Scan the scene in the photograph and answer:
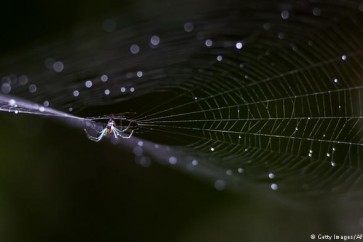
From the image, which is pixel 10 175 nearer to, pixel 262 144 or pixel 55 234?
pixel 55 234

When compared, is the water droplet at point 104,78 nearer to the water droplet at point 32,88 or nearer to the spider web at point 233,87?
the spider web at point 233,87

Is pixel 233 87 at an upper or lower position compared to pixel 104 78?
upper

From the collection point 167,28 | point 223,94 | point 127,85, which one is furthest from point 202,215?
point 167,28

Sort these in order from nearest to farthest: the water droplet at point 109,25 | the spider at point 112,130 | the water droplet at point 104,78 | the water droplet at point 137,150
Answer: the water droplet at point 109,25, the water droplet at point 104,78, the spider at point 112,130, the water droplet at point 137,150

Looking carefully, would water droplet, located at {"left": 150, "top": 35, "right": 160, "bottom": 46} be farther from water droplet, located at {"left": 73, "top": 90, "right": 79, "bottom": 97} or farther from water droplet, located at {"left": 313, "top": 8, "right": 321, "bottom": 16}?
water droplet, located at {"left": 313, "top": 8, "right": 321, "bottom": 16}

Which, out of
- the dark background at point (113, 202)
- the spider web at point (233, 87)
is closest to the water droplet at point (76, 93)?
the spider web at point (233, 87)

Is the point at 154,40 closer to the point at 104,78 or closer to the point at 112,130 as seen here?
the point at 104,78

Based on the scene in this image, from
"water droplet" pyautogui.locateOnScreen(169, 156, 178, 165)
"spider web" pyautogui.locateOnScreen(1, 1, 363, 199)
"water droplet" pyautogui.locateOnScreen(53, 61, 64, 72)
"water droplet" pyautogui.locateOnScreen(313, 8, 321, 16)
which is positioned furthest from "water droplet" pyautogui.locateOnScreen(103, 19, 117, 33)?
"water droplet" pyautogui.locateOnScreen(169, 156, 178, 165)

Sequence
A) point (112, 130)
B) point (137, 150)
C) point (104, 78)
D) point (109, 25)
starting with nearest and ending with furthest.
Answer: point (109, 25) → point (104, 78) → point (112, 130) → point (137, 150)

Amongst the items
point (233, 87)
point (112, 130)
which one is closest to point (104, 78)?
point (112, 130)

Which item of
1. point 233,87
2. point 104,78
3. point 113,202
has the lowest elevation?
point 113,202
